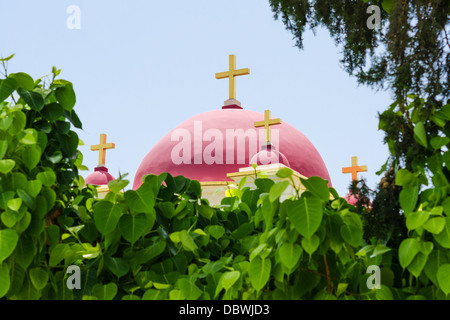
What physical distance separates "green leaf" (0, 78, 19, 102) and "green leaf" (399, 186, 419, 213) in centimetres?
189

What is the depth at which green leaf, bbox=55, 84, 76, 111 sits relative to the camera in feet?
9.90

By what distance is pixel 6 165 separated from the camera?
2529 mm

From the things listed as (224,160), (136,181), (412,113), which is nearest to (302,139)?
(224,160)

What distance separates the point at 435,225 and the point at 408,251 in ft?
0.50

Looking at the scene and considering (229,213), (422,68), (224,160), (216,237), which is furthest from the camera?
(224,160)

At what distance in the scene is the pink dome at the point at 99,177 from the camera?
524 inches

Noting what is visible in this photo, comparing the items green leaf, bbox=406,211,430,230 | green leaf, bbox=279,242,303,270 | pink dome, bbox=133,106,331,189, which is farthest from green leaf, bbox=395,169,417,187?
pink dome, bbox=133,106,331,189

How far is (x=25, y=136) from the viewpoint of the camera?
2654mm

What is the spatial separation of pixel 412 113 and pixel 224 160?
29.5ft

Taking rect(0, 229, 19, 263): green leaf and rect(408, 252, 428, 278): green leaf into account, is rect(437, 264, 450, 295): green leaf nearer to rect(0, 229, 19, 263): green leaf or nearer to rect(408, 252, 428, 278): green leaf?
rect(408, 252, 428, 278): green leaf

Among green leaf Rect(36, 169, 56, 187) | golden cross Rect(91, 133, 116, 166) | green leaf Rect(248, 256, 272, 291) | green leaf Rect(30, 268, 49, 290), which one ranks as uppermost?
golden cross Rect(91, 133, 116, 166)

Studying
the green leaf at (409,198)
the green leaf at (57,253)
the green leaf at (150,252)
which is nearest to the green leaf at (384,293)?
the green leaf at (409,198)
